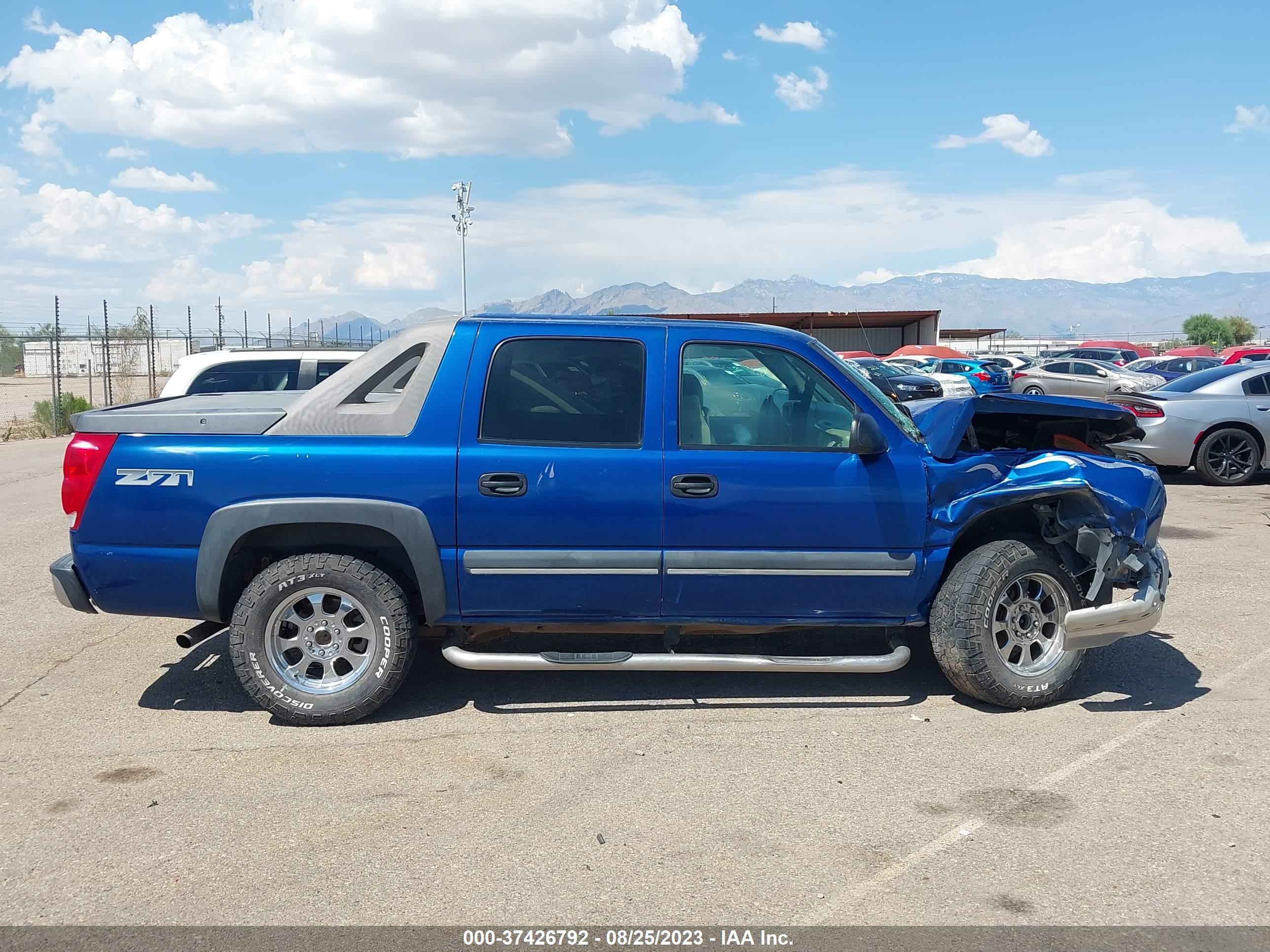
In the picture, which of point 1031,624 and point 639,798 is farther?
point 1031,624

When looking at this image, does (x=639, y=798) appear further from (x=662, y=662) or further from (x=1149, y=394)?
(x=1149, y=394)

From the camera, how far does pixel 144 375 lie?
46.5 metres

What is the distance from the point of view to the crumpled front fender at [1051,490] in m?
4.95

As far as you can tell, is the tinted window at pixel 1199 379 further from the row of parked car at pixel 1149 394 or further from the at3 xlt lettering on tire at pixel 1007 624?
the at3 xlt lettering on tire at pixel 1007 624

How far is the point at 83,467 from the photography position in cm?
471

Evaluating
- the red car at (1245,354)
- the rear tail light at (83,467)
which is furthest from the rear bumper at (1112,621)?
the red car at (1245,354)

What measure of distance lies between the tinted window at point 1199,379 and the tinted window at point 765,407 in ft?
31.9

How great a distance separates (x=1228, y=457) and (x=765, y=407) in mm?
10031

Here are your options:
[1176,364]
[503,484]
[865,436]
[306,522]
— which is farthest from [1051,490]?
[1176,364]

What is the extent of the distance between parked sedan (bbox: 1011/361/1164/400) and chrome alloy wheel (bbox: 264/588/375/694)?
531 inches

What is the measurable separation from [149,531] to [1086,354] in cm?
4599

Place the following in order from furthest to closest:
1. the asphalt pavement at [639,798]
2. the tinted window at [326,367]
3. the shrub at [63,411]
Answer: the shrub at [63,411] → the tinted window at [326,367] → the asphalt pavement at [639,798]

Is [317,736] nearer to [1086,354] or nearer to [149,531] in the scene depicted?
[149,531]

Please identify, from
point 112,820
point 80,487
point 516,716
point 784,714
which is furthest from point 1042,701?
point 80,487
